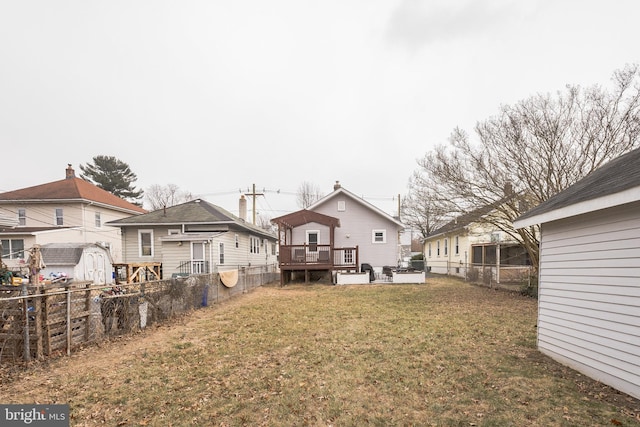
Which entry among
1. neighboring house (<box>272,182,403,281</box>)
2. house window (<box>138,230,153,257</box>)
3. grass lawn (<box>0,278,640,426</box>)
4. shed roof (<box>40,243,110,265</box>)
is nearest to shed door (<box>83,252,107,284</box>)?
shed roof (<box>40,243,110,265</box>)

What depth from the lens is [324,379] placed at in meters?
4.86

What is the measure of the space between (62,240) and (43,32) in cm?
1740

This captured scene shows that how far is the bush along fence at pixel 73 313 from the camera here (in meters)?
5.37

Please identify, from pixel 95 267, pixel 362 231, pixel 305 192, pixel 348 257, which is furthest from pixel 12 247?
pixel 305 192

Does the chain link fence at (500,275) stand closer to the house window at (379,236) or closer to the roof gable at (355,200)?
the roof gable at (355,200)

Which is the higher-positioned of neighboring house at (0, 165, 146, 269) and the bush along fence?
neighboring house at (0, 165, 146, 269)

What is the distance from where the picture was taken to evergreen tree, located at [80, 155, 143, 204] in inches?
1722

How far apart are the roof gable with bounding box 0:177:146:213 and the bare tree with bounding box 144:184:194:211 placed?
24.4 m

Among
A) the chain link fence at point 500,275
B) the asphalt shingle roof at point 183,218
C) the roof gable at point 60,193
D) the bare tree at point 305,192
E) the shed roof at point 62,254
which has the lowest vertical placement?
the chain link fence at point 500,275

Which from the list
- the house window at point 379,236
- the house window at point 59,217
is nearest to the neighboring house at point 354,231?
the house window at point 379,236

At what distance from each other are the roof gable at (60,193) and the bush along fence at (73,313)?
20.9m

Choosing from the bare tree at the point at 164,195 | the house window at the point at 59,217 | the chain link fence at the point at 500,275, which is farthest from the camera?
the bare tree at the point at 164,195

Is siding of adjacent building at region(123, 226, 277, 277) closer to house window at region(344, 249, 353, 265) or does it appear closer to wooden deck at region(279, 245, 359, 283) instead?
wooden deck at region(279, 245, 359, 283)

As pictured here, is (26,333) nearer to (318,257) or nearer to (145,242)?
(318,257)
